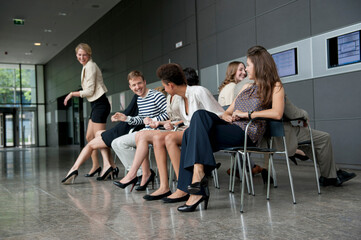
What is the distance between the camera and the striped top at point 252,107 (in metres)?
2.64

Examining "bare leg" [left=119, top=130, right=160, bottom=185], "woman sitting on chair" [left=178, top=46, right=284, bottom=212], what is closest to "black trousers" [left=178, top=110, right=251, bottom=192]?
"woman sitting on chair" [left=178, top=46, right=284, bottom=212]

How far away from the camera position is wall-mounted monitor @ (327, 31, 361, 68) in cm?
457

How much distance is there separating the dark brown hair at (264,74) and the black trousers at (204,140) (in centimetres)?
32

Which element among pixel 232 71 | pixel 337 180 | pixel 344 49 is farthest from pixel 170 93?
pixel 344 49

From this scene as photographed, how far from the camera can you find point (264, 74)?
8.70 ft

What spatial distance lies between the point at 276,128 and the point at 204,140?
2.03 feet

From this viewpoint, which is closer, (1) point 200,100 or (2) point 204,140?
(2) point 204,140

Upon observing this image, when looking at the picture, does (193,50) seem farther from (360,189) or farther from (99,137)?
(360,189)

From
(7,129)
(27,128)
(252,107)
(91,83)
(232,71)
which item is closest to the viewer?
(252,107)

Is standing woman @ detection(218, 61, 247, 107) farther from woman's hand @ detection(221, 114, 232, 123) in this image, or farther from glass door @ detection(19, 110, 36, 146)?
glass door @ detection(19, 110, 36, 146)

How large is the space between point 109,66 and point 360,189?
413 inches

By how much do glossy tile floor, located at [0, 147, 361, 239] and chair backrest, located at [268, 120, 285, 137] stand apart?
0.48 m

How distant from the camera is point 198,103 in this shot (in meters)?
2.91

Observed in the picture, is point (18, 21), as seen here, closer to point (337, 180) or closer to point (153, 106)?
point (153, 106)
